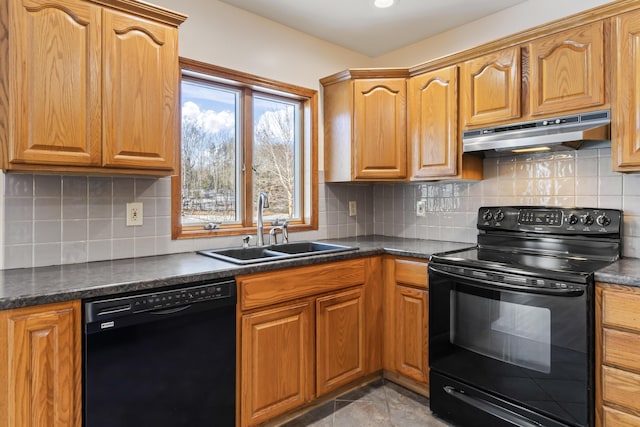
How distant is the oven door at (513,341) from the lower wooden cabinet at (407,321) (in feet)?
0.41

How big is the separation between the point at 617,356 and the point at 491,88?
153 cm

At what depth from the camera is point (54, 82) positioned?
1549mm

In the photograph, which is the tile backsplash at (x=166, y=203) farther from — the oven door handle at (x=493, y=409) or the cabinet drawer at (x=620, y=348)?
the oven door handle at (x=493, y=409)

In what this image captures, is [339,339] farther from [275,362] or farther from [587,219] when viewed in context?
[587,219]

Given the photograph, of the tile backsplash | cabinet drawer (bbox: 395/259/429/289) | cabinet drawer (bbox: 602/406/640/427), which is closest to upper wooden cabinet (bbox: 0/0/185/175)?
the tile backsplash

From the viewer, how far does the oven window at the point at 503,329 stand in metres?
1.70

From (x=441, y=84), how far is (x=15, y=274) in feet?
8.36

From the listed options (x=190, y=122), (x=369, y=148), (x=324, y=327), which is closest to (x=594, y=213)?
(x=369, y=148)

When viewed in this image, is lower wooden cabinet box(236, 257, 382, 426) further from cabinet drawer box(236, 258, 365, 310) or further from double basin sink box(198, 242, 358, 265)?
double basin sink box(198, 242, 358, 265)

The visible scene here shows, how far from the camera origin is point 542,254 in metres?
2.16

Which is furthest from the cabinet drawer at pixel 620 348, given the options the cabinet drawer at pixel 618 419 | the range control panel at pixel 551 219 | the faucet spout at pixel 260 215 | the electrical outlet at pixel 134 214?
the electrical outlet at pixel 134 214

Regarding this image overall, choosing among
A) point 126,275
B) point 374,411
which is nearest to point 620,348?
point 374,411

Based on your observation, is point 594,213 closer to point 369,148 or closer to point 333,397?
point 369,148

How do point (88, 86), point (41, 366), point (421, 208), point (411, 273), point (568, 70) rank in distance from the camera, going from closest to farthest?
point (41, 366) → point (88, 86) → point (568, 70) → point (411, 273) → point (421, 208)
